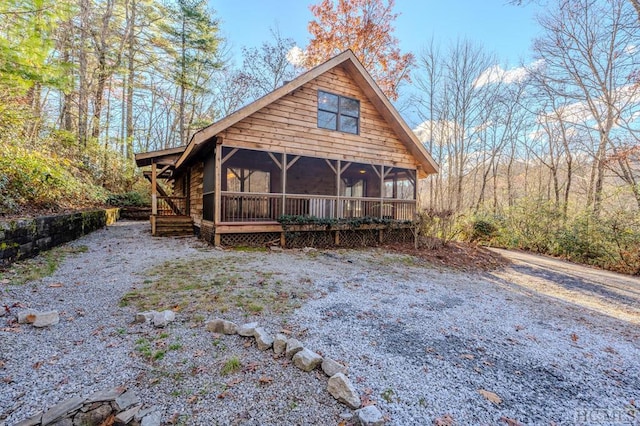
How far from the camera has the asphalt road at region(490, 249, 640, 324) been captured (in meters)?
5.34

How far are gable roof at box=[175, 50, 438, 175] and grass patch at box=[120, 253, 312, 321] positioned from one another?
3.80 m

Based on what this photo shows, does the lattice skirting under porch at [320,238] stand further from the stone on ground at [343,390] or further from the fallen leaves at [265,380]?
the stone on ground at [343,390]

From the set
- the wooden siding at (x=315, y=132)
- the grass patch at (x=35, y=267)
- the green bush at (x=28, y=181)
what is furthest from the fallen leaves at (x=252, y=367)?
the wooden siding at (x=315, y=132)

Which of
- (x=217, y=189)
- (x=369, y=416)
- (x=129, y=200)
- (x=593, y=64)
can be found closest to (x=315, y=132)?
(x=217, y=189)

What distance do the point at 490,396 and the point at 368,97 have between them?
10165mm

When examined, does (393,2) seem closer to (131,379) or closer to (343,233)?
(343,233)

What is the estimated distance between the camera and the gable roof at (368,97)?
7.78 m

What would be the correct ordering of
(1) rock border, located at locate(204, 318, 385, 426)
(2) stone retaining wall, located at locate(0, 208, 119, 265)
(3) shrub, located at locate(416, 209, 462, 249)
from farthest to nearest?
(3) shrub, located at locate(416, 209, 462, 249), (2) stone retaining wall, located at locate(0, 208, 119, 265), (1) rock border, located at locate(204, 318, 385, 426)

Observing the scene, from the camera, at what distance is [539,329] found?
3891 mm

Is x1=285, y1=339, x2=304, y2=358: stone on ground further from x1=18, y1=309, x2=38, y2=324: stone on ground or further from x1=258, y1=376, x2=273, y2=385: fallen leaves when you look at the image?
x1=18, y1=309, x2=38, y2=324: stone on ground

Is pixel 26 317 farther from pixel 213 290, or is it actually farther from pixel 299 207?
pixel 299 207

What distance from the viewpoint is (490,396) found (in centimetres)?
Result: 237

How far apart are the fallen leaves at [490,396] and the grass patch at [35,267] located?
6153 millimetres

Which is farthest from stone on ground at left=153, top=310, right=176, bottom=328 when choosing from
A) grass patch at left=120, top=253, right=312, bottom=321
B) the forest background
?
the forest background
